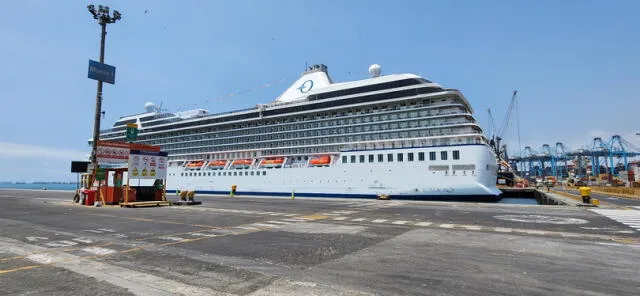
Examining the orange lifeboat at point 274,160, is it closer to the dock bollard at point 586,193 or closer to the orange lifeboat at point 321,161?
the orange lifeboat at point 321,161

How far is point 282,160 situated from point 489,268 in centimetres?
3966

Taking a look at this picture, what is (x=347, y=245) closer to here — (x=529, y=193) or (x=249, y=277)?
(x=249, y=277)

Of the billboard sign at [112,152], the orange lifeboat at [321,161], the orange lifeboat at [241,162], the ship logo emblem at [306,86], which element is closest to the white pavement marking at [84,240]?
the billboard sign at [112,152]

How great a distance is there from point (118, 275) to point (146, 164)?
18138mm

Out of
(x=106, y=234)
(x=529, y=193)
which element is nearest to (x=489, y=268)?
(x=106, y=234)

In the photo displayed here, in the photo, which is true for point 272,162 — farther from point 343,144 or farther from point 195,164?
point 195,164

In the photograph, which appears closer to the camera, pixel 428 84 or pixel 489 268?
pixel 489 268

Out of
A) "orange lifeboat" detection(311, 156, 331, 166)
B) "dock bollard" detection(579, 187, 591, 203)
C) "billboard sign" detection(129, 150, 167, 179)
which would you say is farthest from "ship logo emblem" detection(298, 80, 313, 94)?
"dock bollard" detection(579, 187, 591, 203)

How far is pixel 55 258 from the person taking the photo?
652cm

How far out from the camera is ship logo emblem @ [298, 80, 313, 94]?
5023 cm

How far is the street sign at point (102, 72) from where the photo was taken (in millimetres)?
23531

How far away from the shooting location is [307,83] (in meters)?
51.2

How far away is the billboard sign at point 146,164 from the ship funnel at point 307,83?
28.3m

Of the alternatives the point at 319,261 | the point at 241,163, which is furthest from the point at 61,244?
the point at 241,163
